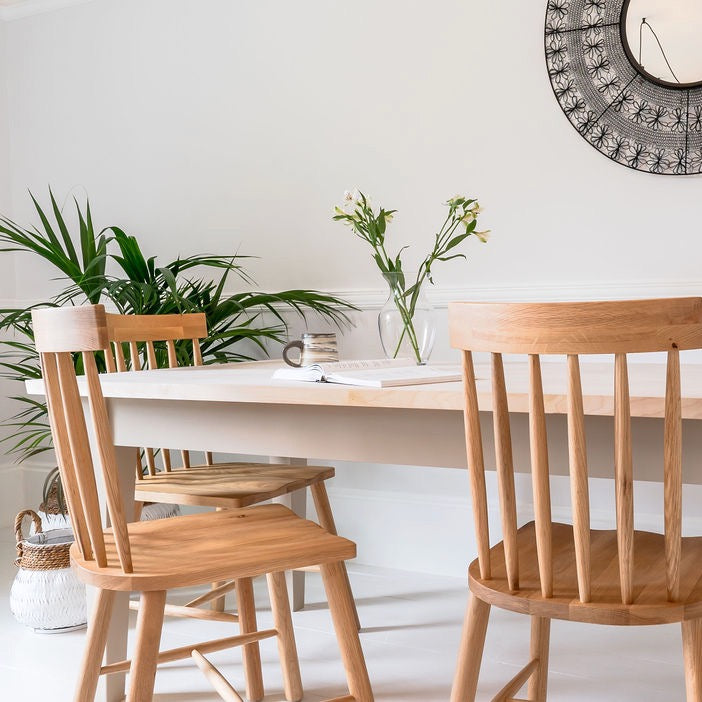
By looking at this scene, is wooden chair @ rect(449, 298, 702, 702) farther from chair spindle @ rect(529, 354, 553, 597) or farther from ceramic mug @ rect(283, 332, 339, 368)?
ceramic mug @ rect(283, 332, 339, 368)

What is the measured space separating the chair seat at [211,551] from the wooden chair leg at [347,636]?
0.05 meters

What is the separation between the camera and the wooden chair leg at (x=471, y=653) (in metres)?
1.36

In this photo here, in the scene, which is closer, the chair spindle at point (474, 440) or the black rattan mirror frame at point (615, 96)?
the chair spindle at point (474, 440)

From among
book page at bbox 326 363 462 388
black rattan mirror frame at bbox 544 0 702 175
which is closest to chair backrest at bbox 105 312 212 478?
book page at bbox 326 363 462 388

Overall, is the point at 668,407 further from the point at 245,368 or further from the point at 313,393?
the point at 245,368

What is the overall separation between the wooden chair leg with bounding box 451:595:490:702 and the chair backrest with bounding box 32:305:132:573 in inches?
21.2

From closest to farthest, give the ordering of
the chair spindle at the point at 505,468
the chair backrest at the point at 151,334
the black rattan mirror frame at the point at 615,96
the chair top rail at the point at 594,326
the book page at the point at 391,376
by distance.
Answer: the chair top rail at the point at 594,326
the chair spindle at the point at 505,468
the book page at the point at 391,376
the chair backrest at the point at 151,334
the black rattan mirror frame at the point at 615,96

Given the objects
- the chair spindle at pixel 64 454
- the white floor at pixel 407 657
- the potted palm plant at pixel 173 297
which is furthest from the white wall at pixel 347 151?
the chair spindle at pixel 64 454

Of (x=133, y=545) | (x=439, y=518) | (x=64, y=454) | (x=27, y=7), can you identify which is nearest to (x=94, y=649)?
(x=133, y=545)

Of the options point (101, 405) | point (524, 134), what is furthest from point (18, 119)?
point (101, 405)

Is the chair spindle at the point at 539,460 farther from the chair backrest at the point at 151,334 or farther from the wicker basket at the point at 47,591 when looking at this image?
the wicker basket at the point at 47,591

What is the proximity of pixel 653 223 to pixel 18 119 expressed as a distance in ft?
9.14

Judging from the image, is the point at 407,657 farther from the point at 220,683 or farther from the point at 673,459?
the point at 673,459

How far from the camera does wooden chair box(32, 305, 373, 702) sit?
1.42 m
